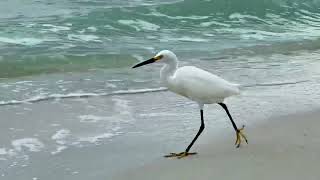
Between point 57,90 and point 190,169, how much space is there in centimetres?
330

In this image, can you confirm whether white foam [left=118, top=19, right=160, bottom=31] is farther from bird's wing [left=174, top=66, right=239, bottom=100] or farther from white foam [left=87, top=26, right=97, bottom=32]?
bird's wing [left=174, top=66, right=239, bottom=100]

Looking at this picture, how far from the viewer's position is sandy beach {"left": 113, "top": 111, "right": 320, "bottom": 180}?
459 cm

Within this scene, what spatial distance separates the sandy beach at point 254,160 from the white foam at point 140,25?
8499 millimetres

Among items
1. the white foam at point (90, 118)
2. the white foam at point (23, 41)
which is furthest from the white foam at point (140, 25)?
the white foam at point (90, 118)

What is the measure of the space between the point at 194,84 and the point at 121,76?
3.61 m

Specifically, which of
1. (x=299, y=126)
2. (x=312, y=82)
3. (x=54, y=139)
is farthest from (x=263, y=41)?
(x=54, y=139)

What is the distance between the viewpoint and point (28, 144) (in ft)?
17.9

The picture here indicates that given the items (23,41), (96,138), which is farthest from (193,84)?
(23,41)

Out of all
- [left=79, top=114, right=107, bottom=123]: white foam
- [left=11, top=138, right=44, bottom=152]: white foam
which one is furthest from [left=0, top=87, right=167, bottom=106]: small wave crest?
[left=11, top=138, right=44, bottom=152]: white foam

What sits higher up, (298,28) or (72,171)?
(72,171)

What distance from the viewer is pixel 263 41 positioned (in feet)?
41.4

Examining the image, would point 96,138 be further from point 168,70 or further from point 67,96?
point 67,96

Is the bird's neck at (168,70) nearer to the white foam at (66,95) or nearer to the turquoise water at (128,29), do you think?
the white foam at (66,95)

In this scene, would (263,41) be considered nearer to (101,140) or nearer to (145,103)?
(145,103)
